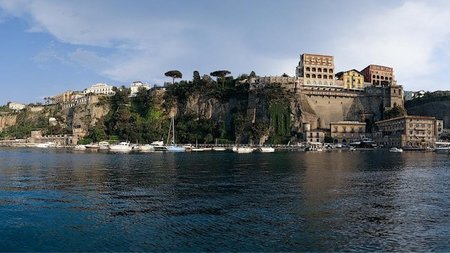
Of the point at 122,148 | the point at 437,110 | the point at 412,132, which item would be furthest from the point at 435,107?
the point at 122,148

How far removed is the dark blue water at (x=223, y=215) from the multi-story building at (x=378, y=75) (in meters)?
92.1

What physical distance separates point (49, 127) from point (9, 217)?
414 ft

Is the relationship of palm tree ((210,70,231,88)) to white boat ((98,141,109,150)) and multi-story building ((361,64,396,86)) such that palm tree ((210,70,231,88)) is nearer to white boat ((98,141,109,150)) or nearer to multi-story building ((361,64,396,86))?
white boat ((98,141,109,150))

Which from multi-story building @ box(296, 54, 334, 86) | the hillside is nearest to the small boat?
multi-story building @ box(296, 54, 334, 86)

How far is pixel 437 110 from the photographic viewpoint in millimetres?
109000

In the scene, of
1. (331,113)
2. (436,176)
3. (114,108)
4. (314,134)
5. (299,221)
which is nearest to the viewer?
(299,221)

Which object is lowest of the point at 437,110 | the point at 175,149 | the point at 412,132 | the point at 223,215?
the point at 223,215

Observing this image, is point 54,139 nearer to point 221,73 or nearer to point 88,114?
point 88,114

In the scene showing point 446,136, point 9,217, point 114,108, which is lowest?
point 9,217

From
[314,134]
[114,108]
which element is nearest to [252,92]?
[314,134]

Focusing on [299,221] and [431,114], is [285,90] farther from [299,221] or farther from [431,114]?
[299,221]

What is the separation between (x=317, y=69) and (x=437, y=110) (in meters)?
34.9

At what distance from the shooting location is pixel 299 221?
18.3 m

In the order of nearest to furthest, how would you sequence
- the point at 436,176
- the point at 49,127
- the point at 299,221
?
the point at 299,221
the point at 436,176
the point at 49,127
